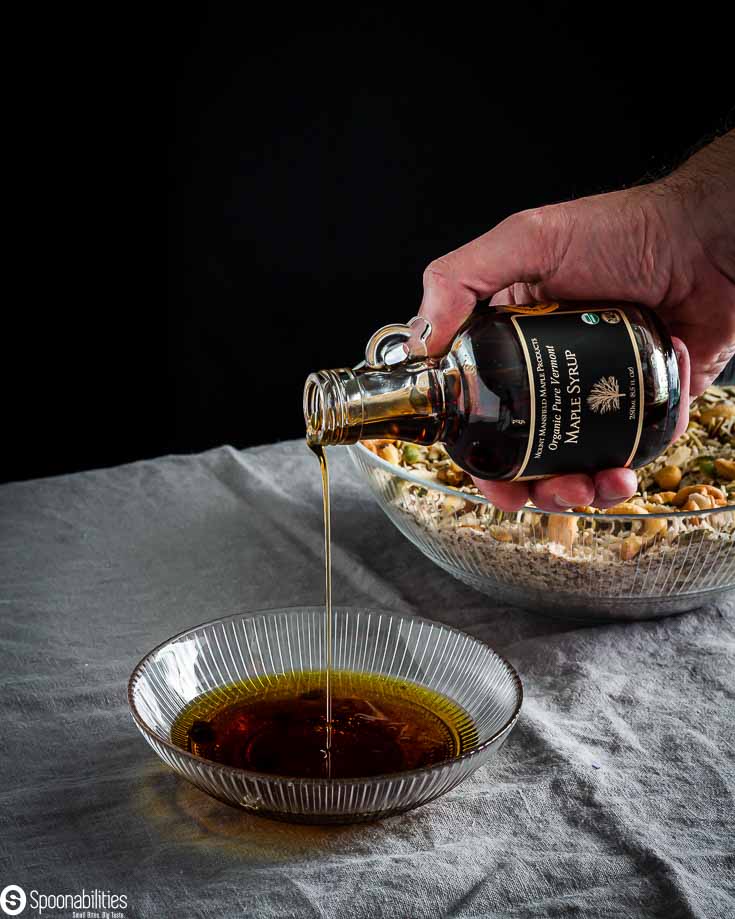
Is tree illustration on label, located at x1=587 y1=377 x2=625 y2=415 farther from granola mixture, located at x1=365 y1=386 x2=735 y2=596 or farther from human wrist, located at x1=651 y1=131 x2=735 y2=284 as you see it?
human wrist, located at x1=651 y1=131 x2=735 y2=284

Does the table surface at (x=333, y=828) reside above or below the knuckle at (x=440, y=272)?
below

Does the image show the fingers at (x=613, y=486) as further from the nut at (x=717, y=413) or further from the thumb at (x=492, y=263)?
the nut at (x=717, y=413)

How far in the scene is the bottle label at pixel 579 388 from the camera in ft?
3.18

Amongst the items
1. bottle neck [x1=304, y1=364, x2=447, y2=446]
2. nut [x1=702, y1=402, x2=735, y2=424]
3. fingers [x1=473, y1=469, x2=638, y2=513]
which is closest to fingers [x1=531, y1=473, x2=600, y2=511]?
fingers [x1=473, y1=469, x2=638, y2=513]

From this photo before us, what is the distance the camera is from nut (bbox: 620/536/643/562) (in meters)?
1.16

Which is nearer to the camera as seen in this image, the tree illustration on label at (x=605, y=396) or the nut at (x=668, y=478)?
the tree illustration on label at (x=605, y=396)

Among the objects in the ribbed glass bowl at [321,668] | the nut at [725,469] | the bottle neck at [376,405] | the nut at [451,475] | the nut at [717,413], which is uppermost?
the bottle neck at [376,405]

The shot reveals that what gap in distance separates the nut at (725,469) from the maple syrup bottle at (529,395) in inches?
12.5

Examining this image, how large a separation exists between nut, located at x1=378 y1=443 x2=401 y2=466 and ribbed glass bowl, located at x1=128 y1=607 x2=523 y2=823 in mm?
289

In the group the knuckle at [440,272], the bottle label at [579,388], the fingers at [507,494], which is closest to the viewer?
the bottle label at [579,388]

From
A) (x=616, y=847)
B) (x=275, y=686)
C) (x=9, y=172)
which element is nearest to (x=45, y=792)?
(x=275, y=686)
